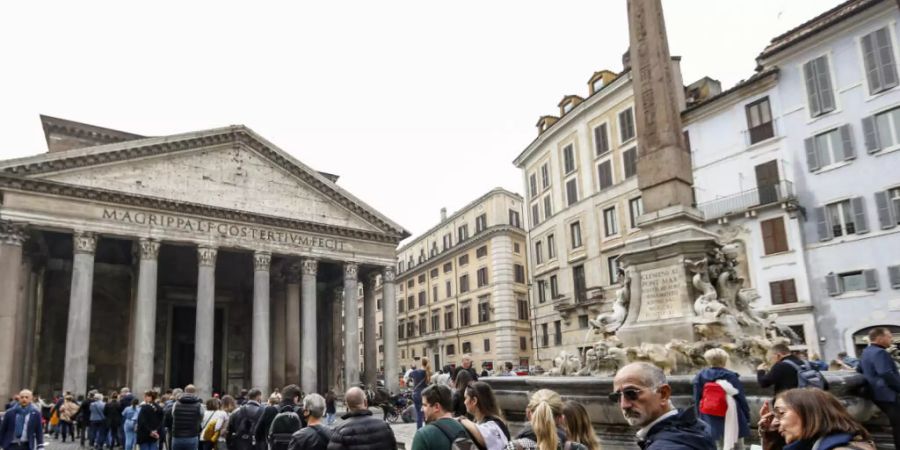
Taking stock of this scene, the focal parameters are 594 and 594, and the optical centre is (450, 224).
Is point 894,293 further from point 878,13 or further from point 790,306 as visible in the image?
point 878,13

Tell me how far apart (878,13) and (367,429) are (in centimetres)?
2301

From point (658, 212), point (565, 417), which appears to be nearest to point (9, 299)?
point (658, 212)

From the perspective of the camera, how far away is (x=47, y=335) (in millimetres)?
26438

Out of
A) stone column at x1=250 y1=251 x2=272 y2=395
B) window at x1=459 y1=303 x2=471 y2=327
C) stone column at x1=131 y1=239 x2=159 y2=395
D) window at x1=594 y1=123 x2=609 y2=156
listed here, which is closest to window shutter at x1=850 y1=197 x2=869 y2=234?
window at x1=594 y1=123 x2=609 y2=156

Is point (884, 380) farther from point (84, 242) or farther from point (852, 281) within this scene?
point (84, 242)

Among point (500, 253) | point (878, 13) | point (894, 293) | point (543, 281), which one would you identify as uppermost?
point (878, 13)

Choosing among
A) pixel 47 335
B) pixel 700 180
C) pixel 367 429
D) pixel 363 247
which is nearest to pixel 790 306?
pixel 700 180

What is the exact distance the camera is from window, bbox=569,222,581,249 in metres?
30.5

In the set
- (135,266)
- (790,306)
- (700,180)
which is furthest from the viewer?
(135,266)

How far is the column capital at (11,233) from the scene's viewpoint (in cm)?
2086

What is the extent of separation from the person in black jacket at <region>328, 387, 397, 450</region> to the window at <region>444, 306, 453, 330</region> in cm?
4328

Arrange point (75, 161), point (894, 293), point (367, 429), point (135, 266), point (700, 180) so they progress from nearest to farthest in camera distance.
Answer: point (367, 429) < point (894, 293) < point (75, 161) < point (700, 180) < point (135, 266)

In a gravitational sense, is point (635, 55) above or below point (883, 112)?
below

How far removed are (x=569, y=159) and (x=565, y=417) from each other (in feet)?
95.3
